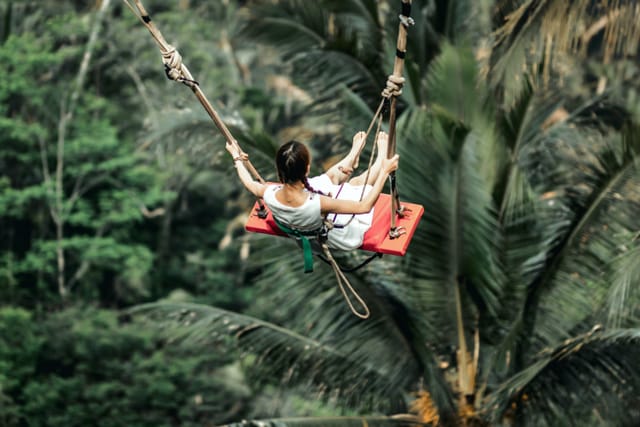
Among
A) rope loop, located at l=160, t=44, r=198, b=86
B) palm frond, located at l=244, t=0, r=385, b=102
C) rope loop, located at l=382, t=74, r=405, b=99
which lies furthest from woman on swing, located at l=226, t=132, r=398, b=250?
palm frond, located at l=244, t=0, r=385, b=102

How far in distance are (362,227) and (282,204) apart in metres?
0.60

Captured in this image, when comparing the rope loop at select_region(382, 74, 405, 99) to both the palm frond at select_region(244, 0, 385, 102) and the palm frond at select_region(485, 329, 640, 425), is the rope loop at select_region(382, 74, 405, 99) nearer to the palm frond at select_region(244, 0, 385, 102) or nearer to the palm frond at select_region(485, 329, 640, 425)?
the palm frond at select_region(485, 329, 640, 425)

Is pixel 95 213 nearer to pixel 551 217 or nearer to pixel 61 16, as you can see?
pixel 61 16

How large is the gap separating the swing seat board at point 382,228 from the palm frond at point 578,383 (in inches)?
66.6

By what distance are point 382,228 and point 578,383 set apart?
2252mm

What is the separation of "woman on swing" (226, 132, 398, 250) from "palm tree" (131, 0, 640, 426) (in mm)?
1209

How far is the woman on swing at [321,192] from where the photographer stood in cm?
453

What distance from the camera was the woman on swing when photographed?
4.53 m

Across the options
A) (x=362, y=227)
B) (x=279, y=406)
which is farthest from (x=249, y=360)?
(x=362, y=227)

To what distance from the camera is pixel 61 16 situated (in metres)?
20.7

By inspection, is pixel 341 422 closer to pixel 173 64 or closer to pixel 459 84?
pixel 459 84

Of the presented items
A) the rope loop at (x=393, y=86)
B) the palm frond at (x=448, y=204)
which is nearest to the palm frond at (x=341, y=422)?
the palm frond at (x=448, y=204)

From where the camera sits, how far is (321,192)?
495cm

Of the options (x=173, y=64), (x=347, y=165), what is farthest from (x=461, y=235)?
(x=173, y=64)
